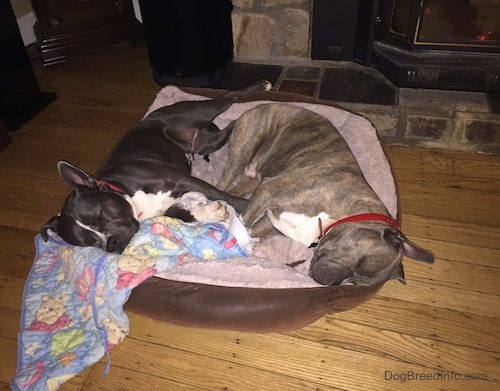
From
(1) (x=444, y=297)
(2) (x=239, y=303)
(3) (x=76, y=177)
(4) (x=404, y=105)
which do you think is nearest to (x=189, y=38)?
(4) (x=404, y=105)

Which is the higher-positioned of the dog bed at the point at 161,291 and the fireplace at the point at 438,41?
the fireplace at the point at 438,41

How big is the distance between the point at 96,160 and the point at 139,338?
1702 mm

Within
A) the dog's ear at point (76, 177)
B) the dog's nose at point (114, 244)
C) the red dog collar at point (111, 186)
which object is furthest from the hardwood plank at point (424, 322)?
Result: the dog's ear at point (76, 177)

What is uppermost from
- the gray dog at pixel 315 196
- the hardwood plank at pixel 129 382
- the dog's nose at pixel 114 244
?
the gray dog at pixel 315 196

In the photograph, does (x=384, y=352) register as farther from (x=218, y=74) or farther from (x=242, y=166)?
(x=218, y=74)

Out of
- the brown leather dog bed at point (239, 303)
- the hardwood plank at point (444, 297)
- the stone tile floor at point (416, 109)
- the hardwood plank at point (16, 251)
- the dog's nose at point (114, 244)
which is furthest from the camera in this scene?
the stone tile floor at point (416, 109)

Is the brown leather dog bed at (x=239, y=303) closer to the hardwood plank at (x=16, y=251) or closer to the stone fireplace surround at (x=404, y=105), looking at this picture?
the hardwood plank at (x=16, y=251)

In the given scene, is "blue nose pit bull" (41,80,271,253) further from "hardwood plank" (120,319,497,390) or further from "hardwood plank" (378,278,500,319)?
"hardwood plank" (378,278,500,319)

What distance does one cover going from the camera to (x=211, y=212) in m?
2.58

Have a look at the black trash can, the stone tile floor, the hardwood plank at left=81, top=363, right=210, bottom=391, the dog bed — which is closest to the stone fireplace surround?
A: the stone tile floor

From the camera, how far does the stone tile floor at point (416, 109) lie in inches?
133

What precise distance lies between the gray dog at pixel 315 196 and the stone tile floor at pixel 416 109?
0.75 meters

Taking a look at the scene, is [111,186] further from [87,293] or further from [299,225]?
[299,225]

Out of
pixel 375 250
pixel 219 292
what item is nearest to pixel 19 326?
pixel 219 292
